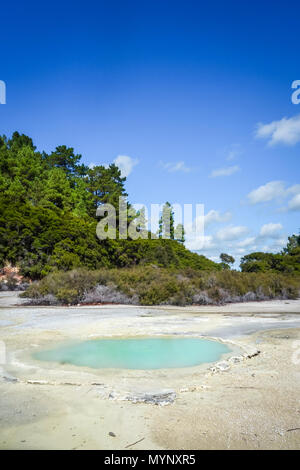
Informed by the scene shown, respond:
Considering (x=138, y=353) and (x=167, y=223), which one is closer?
(x=138, y=353)

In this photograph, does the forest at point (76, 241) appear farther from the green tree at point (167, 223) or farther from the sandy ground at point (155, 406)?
the sandy ground at point (155, 406)

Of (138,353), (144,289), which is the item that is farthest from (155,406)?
(144,289)

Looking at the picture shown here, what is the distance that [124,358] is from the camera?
5082mm

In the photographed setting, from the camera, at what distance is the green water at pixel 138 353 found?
4.79 m

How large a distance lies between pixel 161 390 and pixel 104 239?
742 inches

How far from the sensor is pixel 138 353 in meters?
5.41

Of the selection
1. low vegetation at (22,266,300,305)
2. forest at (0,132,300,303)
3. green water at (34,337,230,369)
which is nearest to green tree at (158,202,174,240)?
forest at (0,132,300,303)

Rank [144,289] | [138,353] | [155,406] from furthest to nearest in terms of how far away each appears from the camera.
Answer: [144,289]
[138,353]
[155,406]

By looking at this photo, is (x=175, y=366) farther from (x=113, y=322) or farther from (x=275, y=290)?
(x=275, y=290)

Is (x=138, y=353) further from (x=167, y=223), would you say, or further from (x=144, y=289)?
(x=167, y=223)

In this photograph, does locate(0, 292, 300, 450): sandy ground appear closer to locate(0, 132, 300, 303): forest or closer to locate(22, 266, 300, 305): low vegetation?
locate(22, 266, 300, 305): low vegetation

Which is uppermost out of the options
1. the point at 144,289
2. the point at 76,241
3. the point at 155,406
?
the point at 76,241

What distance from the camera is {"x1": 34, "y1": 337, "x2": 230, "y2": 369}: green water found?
4.79 metres

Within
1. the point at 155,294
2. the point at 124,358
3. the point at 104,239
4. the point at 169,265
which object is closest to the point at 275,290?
the point at 155,294
